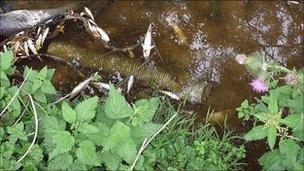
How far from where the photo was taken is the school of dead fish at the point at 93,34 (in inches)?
146

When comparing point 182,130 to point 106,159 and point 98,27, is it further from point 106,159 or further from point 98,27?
point 98,27

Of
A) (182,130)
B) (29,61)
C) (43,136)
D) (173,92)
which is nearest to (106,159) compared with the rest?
(43,136)

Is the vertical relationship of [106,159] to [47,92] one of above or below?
below

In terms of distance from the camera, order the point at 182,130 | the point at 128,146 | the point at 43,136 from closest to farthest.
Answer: the point at 128,146 → the point at 43,136 → the point at 182,130

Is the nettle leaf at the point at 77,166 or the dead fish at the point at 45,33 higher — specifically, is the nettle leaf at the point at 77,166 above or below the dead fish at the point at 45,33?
below

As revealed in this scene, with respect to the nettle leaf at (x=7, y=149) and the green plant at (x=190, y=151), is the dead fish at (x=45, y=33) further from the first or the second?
the green plant at (x=190, y=151)

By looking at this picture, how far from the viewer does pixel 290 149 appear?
2820 mm

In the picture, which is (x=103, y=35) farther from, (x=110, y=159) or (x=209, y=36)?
(x=110, y=159)

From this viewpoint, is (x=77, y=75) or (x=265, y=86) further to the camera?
(x=77, y=75)

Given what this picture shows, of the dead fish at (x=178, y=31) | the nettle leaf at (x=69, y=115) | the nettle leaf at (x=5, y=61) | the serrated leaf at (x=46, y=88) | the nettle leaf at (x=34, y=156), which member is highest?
the nettle leaf at (x=5, y=61)

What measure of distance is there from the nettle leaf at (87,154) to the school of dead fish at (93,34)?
87 centimetres

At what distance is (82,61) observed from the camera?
3.83 m

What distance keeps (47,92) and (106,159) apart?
597 mm

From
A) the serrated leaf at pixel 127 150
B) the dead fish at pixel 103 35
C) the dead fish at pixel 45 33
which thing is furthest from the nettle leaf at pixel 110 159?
the dead fish at pixel 45 33
